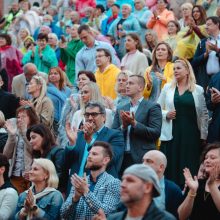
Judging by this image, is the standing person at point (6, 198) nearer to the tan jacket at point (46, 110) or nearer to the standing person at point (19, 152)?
the standing person at point (19, 152)

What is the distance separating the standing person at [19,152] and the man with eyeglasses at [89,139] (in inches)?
41.7

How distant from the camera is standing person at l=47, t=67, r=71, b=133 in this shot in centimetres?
1566

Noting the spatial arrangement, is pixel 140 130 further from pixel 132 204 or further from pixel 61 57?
pixel 61 57

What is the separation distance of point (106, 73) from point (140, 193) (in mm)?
7567

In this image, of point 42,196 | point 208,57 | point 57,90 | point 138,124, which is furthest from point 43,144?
point 208,57

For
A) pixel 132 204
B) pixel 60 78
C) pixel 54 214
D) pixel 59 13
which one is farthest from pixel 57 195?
pixel 59 13

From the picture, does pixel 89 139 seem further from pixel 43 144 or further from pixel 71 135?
pixel 43 144

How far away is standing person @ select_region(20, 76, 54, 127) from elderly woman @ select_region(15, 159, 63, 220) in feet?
10.3

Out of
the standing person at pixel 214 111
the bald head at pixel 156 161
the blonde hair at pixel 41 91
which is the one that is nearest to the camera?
the bald head at pixel 156 161

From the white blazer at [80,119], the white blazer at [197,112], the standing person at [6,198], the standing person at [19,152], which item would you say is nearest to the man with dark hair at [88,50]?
the white blazer at [197,112]

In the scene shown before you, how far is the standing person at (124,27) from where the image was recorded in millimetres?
20016

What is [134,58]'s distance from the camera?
16750mm

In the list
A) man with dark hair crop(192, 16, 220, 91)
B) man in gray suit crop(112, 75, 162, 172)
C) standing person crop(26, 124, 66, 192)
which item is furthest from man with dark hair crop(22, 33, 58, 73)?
standing person crop(26, 124, 66, 192)

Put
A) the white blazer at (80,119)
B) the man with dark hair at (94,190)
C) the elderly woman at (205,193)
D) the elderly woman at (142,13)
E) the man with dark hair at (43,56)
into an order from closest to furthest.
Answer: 1. the elderly woman at (205,193)
2. the man with dark hair at (94,190)
3. the white blazer at (80,119)
4. the man with dark hair at (43,56)
5. the elderly woman at (142,13)
